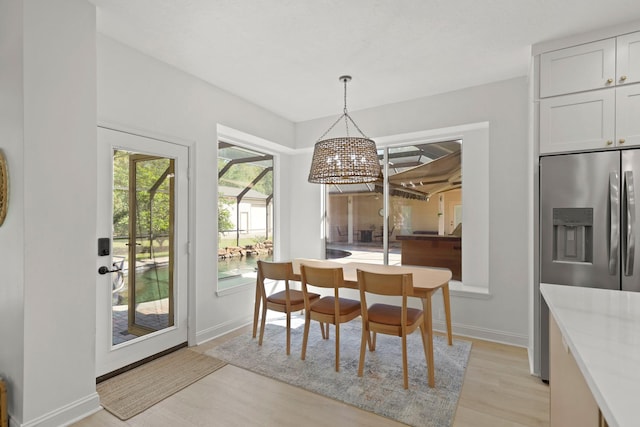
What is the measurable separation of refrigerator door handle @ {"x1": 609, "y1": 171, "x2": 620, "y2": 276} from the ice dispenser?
11cm

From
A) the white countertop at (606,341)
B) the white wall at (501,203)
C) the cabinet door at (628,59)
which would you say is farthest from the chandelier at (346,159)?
the cabinet door at (628,59)

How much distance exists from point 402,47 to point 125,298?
3.11 meters

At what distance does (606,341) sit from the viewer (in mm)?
1004

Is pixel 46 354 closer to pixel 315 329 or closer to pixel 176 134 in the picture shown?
pixel 176 134

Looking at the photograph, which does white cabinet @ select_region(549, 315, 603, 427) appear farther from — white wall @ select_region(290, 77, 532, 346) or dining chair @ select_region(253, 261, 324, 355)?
dining chair @ select_region(253, 261, 324, 355)

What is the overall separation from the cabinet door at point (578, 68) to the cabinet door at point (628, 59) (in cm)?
3

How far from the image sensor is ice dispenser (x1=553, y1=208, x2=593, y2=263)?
238 centimetres

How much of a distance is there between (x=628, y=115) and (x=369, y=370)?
8.91 feet

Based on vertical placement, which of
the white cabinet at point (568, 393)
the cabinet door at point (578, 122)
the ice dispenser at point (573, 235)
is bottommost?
the white cabinet at point (568, 393)

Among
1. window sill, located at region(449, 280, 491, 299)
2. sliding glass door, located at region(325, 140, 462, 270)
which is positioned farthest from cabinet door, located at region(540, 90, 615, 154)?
window sill, located at region(449, 280, 491, 299)

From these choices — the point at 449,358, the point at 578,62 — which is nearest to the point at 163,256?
the point at 449,358

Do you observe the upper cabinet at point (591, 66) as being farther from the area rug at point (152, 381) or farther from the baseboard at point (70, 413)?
the baseboard at point (70, 413)

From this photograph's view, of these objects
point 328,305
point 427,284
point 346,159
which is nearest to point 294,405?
point 328,305

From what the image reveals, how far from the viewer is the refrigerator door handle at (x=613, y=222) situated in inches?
89.6
